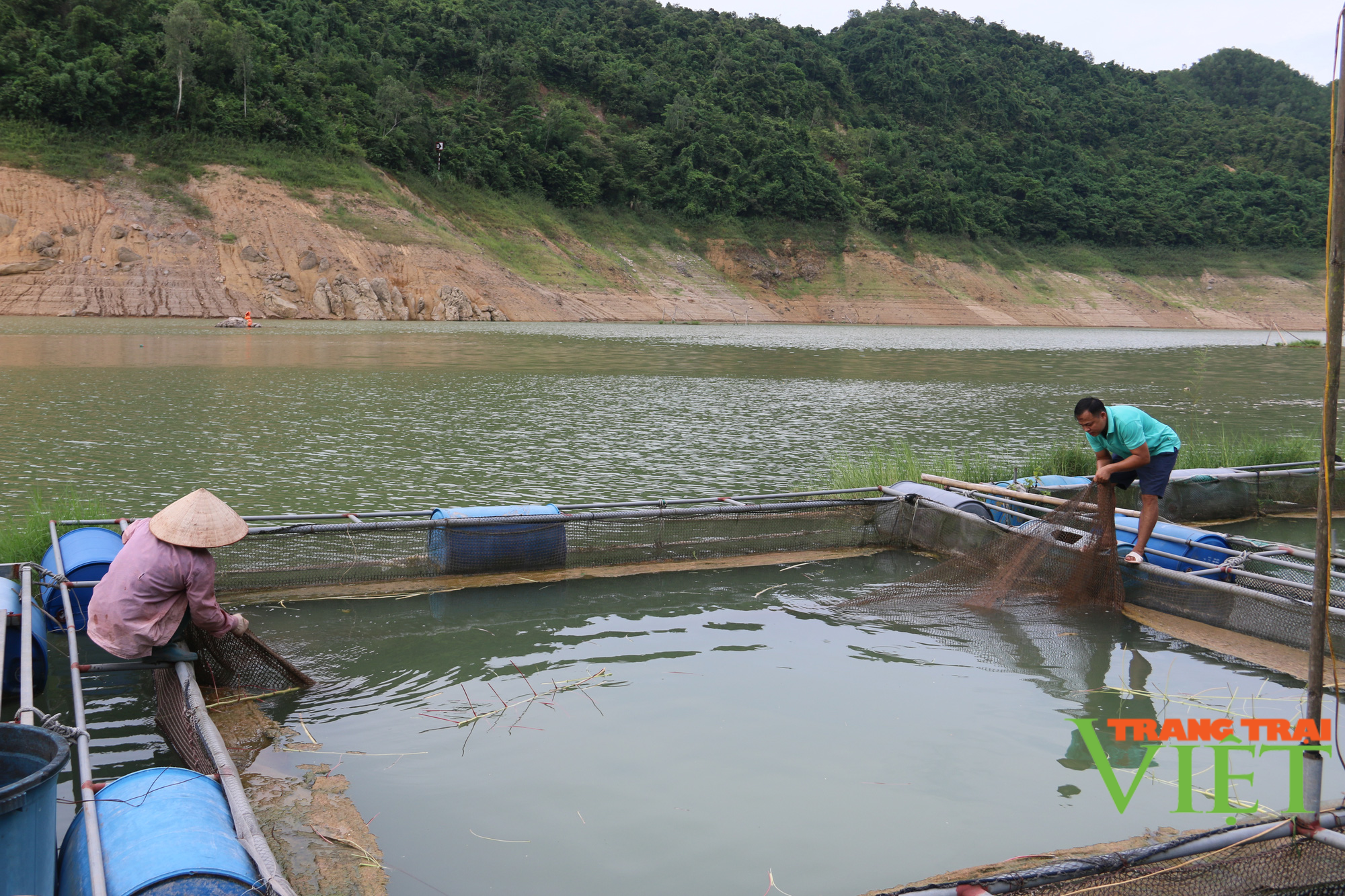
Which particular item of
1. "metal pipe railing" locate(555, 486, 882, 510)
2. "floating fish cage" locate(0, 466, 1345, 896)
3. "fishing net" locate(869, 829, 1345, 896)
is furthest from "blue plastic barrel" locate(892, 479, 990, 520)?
"fishing net" locate(869, 829, 1345, 896)

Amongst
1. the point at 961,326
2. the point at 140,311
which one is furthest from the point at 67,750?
the point at 961,326

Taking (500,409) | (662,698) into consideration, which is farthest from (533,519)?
(500,409)

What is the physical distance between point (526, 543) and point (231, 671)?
311 cm

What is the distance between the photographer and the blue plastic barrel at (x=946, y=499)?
9.75 metres

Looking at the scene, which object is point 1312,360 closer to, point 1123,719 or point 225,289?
point 1123,719

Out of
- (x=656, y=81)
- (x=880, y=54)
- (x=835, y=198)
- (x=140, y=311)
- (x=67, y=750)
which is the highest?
(x=880, y=54)

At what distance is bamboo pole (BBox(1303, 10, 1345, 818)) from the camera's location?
367 cm

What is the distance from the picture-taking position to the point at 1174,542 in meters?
8.69

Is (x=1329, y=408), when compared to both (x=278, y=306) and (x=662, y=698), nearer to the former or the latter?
(x=662, y=698)

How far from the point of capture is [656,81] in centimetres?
9750

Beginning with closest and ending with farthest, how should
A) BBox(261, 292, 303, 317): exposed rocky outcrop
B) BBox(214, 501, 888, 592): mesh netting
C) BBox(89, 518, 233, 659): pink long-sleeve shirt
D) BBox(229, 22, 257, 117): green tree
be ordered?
BBox(89, 518, 233, 659): pink long-sleeve shirt, BBox(214, 501, 888, 592): mesh netting, BBox(261, 292, 303, 317): exposed rocky outcrop, BBox(229, 22, 257, 117): green tree

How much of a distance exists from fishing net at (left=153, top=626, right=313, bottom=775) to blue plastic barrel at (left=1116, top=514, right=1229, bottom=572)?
706 centimetres

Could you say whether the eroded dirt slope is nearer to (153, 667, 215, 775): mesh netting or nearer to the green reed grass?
the green reed grass

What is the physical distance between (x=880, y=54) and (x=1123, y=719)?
13386 centimetres
